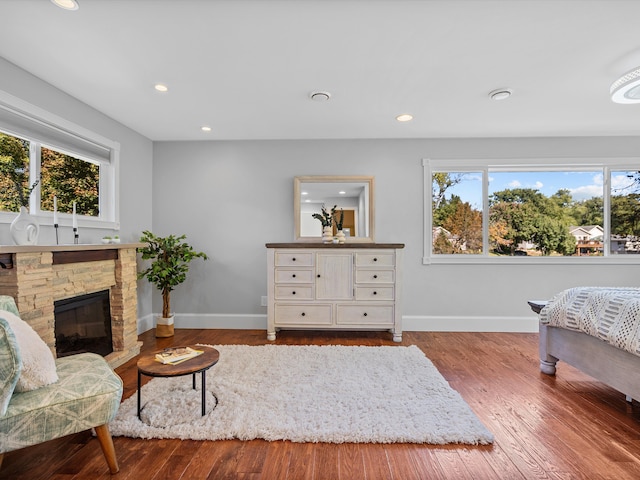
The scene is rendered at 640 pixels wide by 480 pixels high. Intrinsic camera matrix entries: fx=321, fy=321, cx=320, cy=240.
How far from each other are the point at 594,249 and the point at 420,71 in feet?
10.9

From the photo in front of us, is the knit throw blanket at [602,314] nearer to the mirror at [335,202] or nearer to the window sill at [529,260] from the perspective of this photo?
the window sill at [529,260]

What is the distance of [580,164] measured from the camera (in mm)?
3840

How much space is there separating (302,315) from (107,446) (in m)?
2.18

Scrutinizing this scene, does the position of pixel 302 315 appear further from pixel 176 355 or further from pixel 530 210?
pixel 530 210

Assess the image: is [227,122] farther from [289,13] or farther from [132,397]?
[132,397]

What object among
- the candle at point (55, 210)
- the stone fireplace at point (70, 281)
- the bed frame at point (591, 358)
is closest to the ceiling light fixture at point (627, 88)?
the bed frame at point (591, 358)

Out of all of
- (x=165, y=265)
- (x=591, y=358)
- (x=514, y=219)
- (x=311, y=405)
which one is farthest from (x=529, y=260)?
(x=165, y=265)

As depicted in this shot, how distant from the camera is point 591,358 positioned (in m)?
2.21

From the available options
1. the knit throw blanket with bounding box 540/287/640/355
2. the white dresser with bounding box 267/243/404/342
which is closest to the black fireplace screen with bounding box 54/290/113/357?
the white dresser with bounding box 267/243/404/342

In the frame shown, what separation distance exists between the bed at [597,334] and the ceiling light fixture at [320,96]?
98.0 inches

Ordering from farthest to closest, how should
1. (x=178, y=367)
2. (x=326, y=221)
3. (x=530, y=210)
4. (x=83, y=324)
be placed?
(x=530, y=210)
(x=326, y=221)
(x=83, y=324)
(x=178, y=367)

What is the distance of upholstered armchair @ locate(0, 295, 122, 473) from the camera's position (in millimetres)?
1312

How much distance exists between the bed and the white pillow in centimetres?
308

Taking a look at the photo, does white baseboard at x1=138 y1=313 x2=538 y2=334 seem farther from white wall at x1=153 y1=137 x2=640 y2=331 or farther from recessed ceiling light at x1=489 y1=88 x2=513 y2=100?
recessed ceiling light at x1=489 y1=88 x2=513 y2=100
